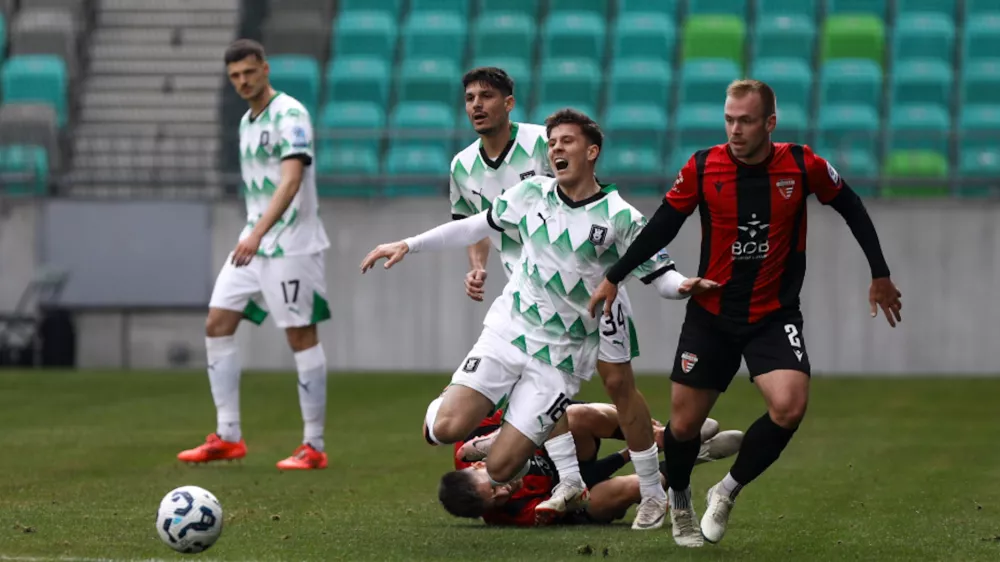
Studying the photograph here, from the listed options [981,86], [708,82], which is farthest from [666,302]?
[981,86]

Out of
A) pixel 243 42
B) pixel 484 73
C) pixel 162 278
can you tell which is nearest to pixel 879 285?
pixel 484 73

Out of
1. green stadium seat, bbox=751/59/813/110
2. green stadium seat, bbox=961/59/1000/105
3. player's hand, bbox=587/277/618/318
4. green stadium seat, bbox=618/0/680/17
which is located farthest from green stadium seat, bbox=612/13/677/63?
player's hand, bbox=587/277/618/318

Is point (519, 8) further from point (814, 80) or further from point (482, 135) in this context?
point (482, 135)

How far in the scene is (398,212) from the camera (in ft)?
58.3

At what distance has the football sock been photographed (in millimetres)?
6938

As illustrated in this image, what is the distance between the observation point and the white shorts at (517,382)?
24.2 feet

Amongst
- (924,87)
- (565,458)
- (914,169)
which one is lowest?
(565,458)

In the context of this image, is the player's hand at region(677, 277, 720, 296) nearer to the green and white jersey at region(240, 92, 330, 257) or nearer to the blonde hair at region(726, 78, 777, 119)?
the blonde hair at region(726, 78, 777, 119)

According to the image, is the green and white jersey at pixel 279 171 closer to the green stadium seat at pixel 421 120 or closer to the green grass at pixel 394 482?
the green grass at pixel 394 482

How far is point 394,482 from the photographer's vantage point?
31.0 feet

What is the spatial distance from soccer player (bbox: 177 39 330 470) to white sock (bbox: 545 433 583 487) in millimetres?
2786

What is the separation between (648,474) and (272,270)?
364 cm

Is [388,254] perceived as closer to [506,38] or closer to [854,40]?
[506,38]

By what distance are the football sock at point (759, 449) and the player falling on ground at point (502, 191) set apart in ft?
2.30
